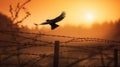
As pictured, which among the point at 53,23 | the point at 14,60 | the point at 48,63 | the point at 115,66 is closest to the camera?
the point at 53,23

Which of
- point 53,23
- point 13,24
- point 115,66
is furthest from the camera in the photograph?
point 13,24

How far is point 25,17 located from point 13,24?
0.91m

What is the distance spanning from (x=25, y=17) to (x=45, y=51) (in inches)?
336

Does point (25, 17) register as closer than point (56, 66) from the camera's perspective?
No

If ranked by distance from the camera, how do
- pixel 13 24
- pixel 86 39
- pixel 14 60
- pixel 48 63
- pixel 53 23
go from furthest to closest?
pixel 14 60 < pixel 48 63 < pixel 13 24 < pixel 86 39 < pixel 53 23

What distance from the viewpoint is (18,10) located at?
1816cm

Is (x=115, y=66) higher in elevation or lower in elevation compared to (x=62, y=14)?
lower

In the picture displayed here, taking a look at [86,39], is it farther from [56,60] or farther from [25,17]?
[25,17]

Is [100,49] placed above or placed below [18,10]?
below

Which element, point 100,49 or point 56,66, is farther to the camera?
point 100,49

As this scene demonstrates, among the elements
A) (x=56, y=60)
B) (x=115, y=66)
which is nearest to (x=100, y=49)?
(x=115, y=66)

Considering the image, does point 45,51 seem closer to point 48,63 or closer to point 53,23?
point 48,63

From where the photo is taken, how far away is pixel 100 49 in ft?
47.7

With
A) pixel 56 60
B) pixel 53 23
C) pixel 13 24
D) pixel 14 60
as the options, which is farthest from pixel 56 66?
pixel 14 60
